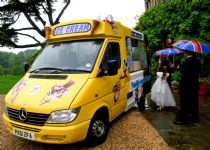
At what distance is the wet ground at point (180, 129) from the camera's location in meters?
3.35

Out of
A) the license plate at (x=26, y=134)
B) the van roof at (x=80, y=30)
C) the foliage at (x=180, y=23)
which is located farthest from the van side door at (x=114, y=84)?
the foliage at (x=180, y=23)

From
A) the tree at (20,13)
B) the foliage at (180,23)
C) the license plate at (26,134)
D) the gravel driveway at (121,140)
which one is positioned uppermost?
the tree at (20,13)

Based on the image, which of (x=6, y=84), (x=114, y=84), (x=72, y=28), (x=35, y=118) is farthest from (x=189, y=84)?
(x=6, y=84)

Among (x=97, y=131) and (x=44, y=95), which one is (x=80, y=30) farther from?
(x=97, y=131)

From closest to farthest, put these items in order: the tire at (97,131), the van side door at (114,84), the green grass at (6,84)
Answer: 1. the tire at (97,131)
2. the van side door at (114,84)
3. the green grass at (6,84)

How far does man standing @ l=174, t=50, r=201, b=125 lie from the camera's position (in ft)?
13.5

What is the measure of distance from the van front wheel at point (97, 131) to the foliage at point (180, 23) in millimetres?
7045

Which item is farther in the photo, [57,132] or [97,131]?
[97,131]

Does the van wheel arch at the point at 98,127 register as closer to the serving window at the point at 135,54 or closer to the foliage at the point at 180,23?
the serving window at the point at 135,54

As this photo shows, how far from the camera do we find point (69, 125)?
8.57ft

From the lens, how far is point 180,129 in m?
4.04

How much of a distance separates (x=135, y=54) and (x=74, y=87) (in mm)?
3059

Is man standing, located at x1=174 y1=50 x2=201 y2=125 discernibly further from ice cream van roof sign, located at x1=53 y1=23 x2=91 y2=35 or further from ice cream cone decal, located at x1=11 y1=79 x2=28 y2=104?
ice cream cone decal, located at x1=11 y1=79 x2=28 y2=104

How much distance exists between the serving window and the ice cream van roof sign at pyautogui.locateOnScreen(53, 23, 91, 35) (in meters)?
1.53
